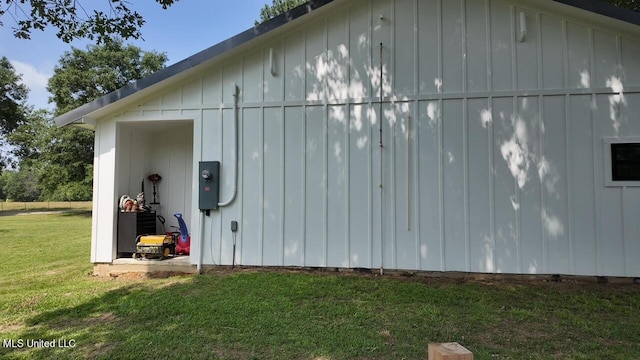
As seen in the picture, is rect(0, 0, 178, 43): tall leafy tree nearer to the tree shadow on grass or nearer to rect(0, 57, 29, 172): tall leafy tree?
the tree shadow on grass

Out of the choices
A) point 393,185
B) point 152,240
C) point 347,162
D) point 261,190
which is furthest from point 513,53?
point 152,240

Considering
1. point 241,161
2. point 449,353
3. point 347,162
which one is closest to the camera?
point 449,353

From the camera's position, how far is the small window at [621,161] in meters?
4.88

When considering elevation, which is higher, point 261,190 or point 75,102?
point 75,102

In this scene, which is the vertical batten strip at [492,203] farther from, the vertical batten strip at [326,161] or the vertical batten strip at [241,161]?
the vertical batten strip at [241,161]

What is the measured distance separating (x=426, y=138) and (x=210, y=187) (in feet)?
11.3

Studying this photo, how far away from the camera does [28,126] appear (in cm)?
2320

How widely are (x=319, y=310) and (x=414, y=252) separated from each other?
1.94 meters

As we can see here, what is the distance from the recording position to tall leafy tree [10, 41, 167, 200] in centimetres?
1916

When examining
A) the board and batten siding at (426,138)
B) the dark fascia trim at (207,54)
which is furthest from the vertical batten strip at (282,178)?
the dark fascia trim at (207,54)

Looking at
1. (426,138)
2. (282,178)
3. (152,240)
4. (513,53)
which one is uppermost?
(513,53)

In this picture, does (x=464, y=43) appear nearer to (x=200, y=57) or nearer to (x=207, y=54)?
(x=207, y=54)

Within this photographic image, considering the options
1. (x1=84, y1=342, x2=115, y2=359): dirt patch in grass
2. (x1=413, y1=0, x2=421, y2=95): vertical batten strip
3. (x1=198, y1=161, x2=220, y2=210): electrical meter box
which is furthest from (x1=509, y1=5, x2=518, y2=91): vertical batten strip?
(x1=84, y1=342, x2=115, y2=359): dirt patch in grass

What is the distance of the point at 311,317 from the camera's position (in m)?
3.80
